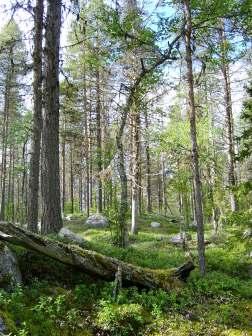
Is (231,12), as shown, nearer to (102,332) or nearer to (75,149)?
(102,332)

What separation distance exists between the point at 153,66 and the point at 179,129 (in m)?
8.27

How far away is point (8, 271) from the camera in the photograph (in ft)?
24.0

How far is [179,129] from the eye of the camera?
21.7 meters

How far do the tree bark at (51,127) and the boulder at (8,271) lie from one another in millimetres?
4817

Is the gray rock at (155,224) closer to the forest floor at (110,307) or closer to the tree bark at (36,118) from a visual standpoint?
the tree bark at (36,118)

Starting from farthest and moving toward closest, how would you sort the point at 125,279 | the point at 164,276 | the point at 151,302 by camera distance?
the point at 164,276, the point at 125,279, the point at 151,302

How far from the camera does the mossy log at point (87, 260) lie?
757 centimetres

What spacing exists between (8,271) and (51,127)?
6.31 m

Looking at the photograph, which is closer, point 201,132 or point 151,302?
point 151,302

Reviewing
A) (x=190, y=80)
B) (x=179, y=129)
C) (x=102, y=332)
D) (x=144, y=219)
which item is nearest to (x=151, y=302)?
(x=102, y=332)

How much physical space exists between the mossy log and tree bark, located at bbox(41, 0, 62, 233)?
14.1 feet

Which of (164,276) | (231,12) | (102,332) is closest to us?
(102,332)

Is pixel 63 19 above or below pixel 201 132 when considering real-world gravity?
above

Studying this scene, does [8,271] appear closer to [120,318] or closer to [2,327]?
[2,327]
